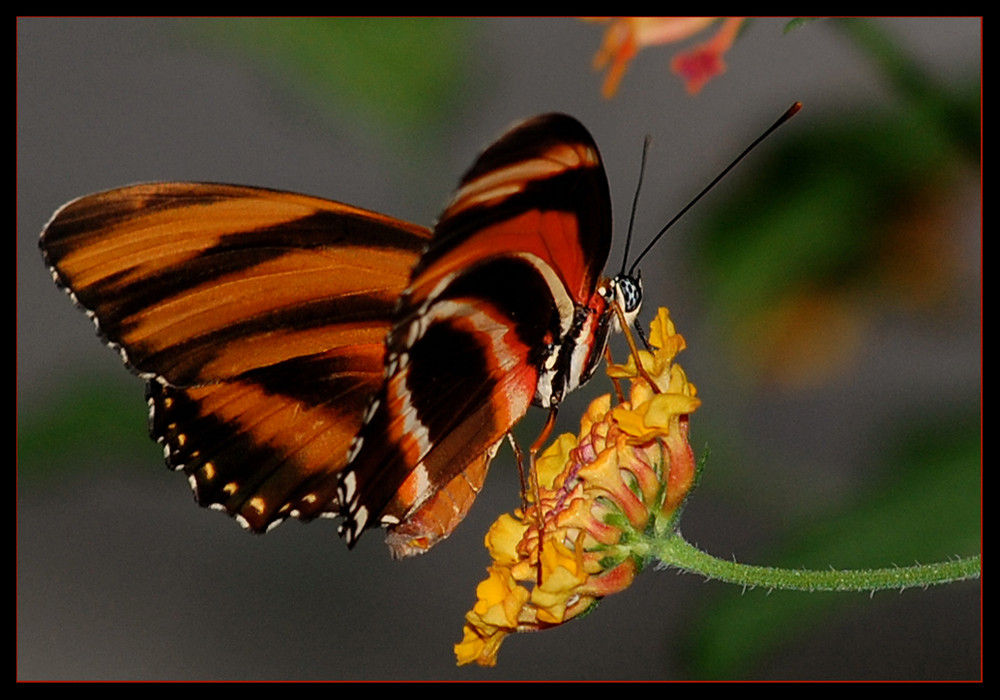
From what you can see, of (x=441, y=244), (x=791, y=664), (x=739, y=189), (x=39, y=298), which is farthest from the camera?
(x=39, y=298)

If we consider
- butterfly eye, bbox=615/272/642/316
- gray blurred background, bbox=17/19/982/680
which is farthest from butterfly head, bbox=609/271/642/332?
gray blurred background, bbox=17/19/982/680

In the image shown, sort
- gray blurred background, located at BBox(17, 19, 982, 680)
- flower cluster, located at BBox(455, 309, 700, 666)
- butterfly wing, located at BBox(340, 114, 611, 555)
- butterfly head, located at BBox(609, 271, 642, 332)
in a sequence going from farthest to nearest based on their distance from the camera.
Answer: gray blurred background, located at BBox(17, 19, 982, 680) → butterfly head, located at BBox(609, 271, 642, 332) → flower cluster, located at BBox(455, 309, 700, 666) → butterfly wing, located at BBox(340, 114, 611, 555)

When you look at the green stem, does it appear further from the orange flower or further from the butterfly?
the orange flower

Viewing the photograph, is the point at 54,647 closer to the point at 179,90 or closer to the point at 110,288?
the point at 179,90

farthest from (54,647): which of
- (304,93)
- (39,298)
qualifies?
(304,93)

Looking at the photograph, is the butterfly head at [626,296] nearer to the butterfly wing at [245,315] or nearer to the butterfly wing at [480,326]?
the butterfly wing at [480,326]

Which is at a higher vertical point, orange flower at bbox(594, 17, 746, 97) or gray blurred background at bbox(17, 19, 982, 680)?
orange flower at bbox(594, 17, 746, 97)

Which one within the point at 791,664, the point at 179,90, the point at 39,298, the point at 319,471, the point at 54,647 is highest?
the point at 179,90

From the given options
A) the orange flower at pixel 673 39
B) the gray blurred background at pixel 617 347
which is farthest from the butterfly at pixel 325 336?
the gray blurred background at pixel 617 347
